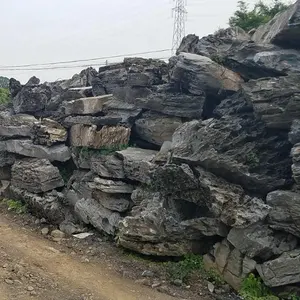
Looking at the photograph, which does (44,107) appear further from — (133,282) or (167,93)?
(133,282)

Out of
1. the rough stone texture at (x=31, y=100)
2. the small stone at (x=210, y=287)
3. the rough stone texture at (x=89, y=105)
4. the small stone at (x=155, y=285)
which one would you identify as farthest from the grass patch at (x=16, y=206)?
the small stone at (x=210, y=287)

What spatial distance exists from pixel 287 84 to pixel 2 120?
42.8ft

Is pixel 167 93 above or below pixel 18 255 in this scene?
above

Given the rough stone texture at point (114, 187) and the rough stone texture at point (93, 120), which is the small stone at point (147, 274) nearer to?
the rough stone texture at point (114, 187)

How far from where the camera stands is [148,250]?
1120cm

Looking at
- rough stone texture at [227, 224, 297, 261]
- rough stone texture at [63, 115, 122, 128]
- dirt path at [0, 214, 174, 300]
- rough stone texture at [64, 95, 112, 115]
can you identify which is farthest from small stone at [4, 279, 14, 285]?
rough stone texture at [64, 95, 112, 115]

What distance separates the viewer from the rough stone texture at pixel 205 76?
42.2 feet

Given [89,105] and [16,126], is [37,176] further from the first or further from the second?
[89,105]

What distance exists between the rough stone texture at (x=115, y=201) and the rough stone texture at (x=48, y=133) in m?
3.89

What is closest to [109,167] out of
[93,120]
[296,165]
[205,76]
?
[93,120]

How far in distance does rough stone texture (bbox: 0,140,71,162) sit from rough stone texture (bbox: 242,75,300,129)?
8459mm

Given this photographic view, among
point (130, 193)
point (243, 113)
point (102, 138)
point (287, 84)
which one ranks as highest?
point (287, 84)

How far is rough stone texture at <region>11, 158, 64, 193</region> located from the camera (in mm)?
15266

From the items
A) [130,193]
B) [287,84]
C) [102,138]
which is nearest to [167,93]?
[102,138]
